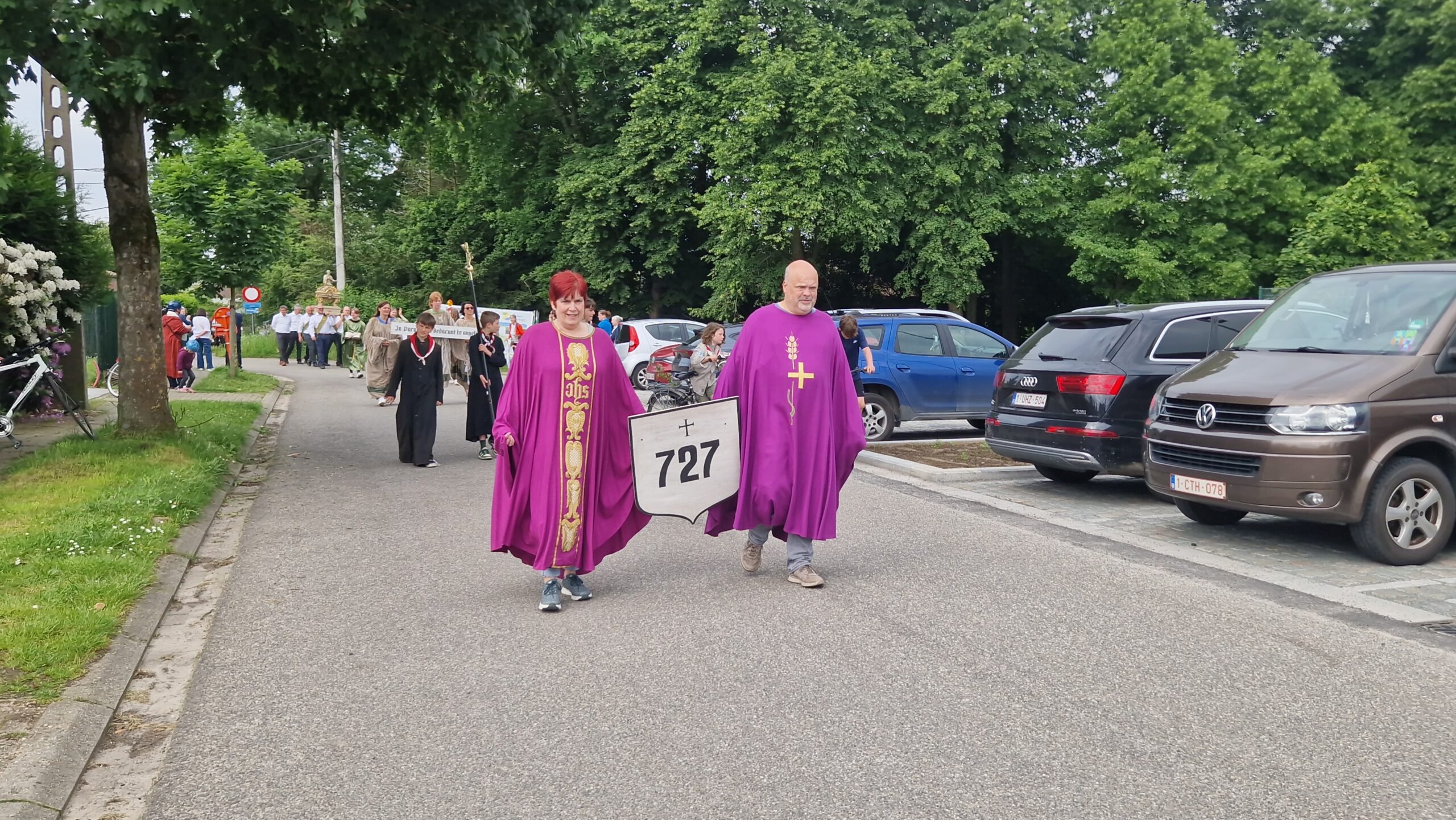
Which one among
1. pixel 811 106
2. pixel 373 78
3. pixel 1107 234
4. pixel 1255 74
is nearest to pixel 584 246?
pixel 811 106

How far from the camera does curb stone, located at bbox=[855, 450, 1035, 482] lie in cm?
1224

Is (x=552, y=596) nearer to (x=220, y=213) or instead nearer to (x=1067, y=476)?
(x=1067, y=476)

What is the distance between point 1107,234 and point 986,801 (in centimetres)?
3123

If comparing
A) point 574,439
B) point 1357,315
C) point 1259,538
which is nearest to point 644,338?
point 1259,538

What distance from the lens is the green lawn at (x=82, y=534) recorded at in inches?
227

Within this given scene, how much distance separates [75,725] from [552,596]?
2.48 meters

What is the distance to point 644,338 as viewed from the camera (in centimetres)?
2769

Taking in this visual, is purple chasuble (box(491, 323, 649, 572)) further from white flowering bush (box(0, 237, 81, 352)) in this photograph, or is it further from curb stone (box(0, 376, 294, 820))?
white flowering bush (box(0, 237, 81, 352))

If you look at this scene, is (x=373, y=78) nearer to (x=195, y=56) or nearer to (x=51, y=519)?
(x=195, y=56)

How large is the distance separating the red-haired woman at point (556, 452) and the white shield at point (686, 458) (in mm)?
227

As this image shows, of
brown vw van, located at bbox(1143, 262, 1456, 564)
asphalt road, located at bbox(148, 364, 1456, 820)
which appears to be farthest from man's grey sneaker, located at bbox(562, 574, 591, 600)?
brown vw van, located at bbox(1143, 262, 1456, 564)

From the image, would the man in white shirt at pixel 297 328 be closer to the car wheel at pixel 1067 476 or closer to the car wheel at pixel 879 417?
the car wheel at pixel 879 417

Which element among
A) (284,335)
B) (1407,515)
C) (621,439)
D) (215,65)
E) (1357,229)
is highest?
(215,65)

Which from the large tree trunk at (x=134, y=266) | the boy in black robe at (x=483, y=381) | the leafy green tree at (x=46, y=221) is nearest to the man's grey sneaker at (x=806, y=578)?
the boy in black robe at (x=483, y=381)
